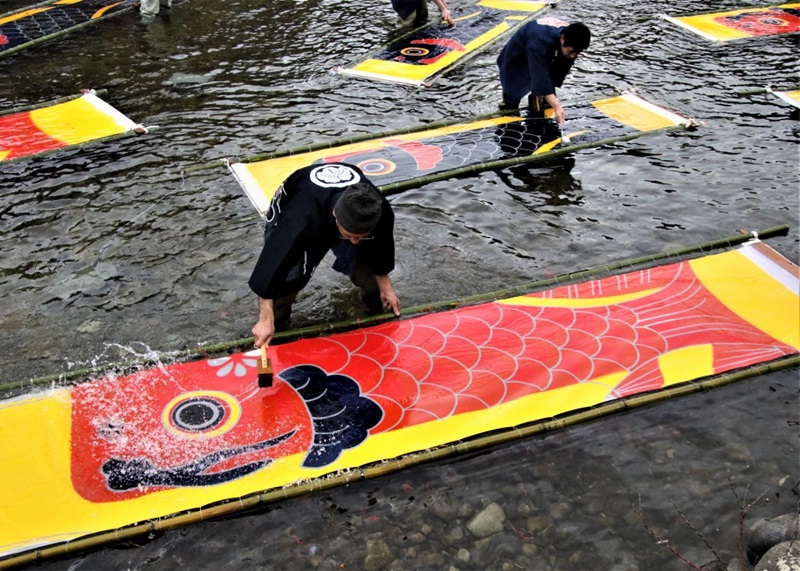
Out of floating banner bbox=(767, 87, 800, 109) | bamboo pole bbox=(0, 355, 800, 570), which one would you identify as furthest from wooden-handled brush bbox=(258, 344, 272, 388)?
floating banner bbox=(767, 87, 800, 109)

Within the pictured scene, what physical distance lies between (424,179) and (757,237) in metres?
2.76

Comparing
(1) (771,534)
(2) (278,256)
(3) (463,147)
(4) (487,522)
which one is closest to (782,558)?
A: (1) (771,534)

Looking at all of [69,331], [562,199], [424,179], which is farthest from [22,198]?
[562,199]

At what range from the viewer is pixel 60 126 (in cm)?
716

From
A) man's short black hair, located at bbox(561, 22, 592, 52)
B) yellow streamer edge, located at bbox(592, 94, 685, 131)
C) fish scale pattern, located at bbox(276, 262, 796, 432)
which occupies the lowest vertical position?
fish scale pattern, located at bbox(276, 262, 796, 432)

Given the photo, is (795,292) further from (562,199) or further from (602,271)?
(562,199)

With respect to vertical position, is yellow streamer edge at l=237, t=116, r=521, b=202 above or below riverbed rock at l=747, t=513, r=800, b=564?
above

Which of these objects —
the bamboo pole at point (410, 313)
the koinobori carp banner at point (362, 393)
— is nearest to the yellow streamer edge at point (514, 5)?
the bamboo pole at point (410, 313)

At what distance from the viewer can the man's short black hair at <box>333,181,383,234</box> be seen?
3.39m

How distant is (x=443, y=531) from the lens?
11.1 feet

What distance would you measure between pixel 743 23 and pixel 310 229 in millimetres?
8649

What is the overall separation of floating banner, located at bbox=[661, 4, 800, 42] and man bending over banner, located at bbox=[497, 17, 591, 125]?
3.79 m

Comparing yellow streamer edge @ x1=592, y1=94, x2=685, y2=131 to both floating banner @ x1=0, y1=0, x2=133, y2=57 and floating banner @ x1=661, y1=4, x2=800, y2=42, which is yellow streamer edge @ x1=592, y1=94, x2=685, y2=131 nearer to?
floating banner @ x1=661, y1=4, x2=800, y2=42

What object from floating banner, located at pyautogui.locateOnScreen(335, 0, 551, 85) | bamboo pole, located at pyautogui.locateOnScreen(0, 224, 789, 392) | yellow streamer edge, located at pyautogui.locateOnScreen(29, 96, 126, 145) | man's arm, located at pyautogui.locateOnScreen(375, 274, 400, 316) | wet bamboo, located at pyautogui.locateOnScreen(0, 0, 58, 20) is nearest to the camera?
bamboo pole, located at pyautogui.locateOnScreen(0, 224, 789, 392)
